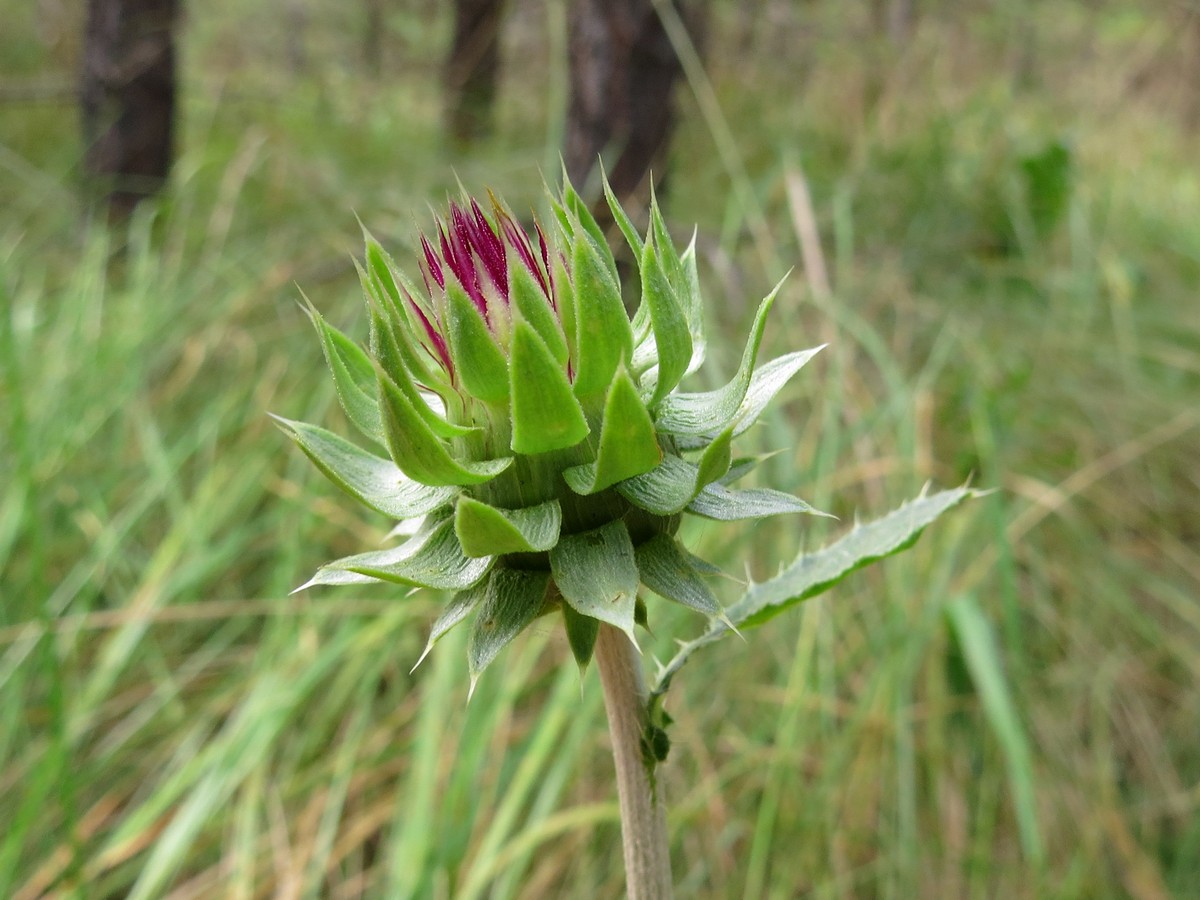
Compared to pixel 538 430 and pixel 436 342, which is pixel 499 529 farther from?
pixel 436 342

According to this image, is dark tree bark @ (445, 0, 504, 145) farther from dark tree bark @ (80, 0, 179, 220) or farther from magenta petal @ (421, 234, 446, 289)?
magenta petal @ (421, 234, 446, 289)

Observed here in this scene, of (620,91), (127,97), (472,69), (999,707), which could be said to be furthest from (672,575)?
(472,69)

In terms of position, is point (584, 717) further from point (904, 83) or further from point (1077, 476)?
point (904, 83)

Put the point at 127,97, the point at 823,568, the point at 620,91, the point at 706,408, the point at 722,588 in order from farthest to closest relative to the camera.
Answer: the point at 127,97 < the point at 620,91 < the point at 722,588 < the point at 823,568 < the point at 706,408

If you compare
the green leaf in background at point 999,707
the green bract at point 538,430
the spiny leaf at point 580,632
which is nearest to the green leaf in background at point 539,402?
the green bract at point 538,430

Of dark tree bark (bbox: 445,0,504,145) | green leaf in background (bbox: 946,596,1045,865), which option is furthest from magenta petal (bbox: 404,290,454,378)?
dark tree bark (bbox: 445,0,504,145)

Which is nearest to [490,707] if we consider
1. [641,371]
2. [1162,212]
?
[641,371]
